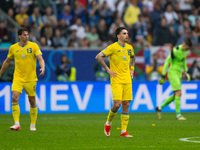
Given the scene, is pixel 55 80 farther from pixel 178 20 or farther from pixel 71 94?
pixel 178 20

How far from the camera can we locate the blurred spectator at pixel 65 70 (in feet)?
75.2

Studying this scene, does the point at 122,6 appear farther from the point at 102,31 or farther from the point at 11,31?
the point at 11,31

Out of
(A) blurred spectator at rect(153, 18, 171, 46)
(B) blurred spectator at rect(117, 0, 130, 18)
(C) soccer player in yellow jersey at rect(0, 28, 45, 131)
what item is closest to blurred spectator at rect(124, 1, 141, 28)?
(B) blurred spectator at rect(117, 0, 130, 18)

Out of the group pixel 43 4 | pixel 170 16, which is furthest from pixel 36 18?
pixel 170 16

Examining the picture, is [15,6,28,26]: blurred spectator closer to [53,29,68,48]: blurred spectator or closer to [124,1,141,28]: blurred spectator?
[53,29,68,48]: blurred spectator

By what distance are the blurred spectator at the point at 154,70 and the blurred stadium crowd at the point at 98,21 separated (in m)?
1.47

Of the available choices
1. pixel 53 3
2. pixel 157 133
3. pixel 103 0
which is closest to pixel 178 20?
pixel 103 0

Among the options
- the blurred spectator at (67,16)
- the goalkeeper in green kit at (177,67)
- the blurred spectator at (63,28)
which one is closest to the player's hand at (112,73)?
the goalkeeper in green kit at (177,67)

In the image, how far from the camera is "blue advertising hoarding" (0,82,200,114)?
21641mm

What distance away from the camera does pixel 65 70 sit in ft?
75.5

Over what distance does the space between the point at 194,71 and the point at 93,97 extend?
474cm

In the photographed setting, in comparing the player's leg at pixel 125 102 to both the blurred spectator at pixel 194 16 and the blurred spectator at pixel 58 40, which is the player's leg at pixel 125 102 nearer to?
the blurred spectator at pixel 58 40

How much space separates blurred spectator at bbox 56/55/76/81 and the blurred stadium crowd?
1.10 meters

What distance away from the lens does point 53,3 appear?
25.4m
